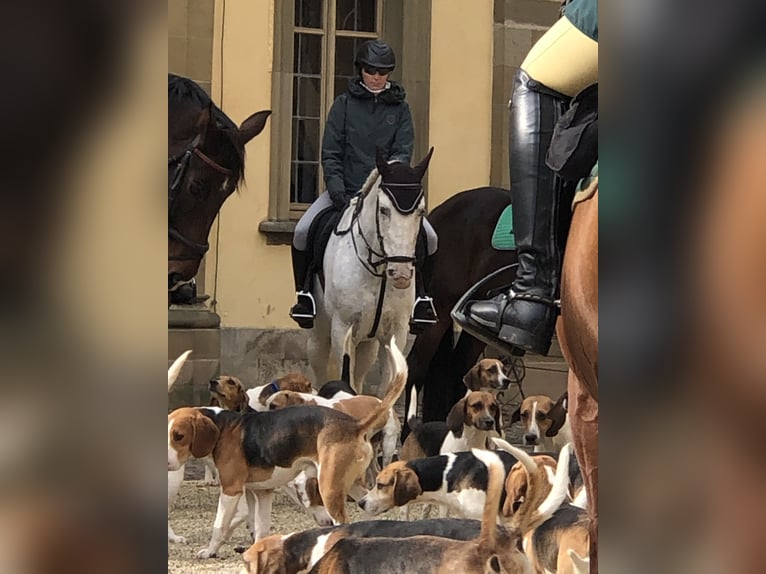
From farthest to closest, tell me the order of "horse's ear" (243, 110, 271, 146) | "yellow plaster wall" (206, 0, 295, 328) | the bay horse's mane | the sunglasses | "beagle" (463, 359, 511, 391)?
"yellow plaster wall" (206, 0, 295, 328) → "beagle" (463, 359, 511, 391) → the sunglasses → "horse's ear" (243, 110, 271, 146) → the bay horse's mane

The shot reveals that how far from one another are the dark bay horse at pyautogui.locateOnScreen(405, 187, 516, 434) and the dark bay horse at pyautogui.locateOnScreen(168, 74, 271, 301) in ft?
5.94

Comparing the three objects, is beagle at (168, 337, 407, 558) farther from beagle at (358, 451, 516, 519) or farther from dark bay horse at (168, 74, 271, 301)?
dark bay horse at (168, 74, 271, 301)

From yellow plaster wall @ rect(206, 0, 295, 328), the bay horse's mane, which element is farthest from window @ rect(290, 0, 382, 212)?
the bay horse's mane

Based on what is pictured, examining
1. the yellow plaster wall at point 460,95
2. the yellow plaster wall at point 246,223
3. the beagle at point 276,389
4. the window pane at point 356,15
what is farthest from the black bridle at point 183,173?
the window pane at point 356,15

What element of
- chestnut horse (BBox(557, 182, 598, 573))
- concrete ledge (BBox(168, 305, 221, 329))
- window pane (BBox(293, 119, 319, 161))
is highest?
window pane (BBox(293, 119, 319, 161))

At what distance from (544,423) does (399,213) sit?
38.0 inches

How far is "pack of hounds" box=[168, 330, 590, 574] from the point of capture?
2.54 meters

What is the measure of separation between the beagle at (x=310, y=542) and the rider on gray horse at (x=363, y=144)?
5.13ft

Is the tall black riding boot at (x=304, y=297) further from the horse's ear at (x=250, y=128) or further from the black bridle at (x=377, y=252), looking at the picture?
the horse's ear at (x=250, y=128)
